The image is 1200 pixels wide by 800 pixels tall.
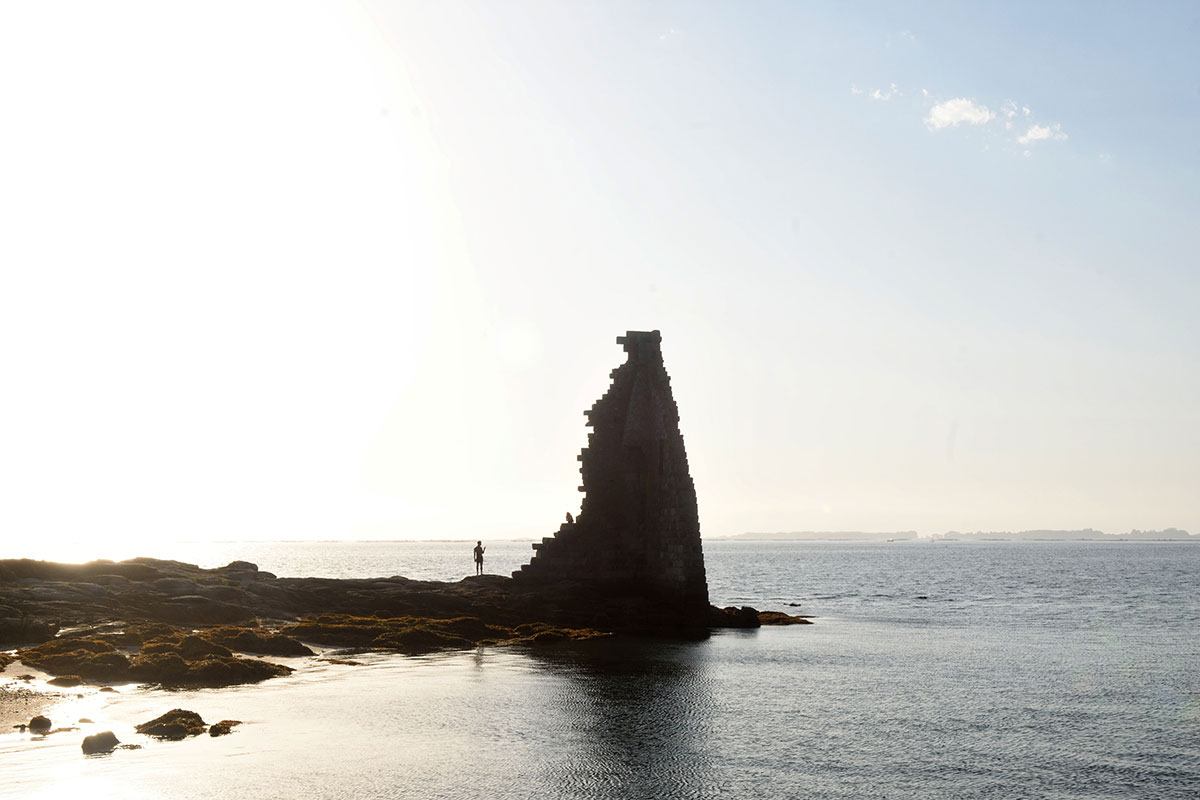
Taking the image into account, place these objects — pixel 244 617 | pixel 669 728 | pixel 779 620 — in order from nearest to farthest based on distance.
A: pixel 669 728, pixel 244 617, pixel 779 620

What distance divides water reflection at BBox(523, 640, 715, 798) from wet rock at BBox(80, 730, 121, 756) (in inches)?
290

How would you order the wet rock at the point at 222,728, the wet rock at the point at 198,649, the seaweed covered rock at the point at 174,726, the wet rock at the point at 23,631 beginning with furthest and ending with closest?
the wet rock at the point at 23,631
the wet rock at the point at 198,649
the wet rock at the point at 222,728
the seaweed covered rock at the point at 174,726

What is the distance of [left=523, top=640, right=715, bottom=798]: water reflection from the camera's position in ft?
52.2

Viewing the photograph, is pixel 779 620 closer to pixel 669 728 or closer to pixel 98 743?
pixel 669 728

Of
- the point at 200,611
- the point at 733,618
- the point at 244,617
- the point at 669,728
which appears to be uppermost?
the point at 200,611

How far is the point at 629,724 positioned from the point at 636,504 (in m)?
23.1

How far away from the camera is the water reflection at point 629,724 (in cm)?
1592

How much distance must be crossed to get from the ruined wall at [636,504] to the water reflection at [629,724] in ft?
32.4

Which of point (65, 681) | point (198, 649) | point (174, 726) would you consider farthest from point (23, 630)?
point (174, 726)

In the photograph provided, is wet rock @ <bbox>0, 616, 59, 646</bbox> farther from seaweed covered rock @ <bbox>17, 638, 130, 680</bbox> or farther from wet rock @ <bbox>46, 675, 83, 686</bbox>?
wet rock @ <bbox>46, 675, 83, 686</bbox>

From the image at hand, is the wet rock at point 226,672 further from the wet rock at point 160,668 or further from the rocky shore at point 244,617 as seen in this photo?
the wet rock at point 160,668

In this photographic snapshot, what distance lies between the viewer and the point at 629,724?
20.5m

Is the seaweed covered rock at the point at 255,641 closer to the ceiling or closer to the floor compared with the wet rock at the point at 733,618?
closer to the ceiling

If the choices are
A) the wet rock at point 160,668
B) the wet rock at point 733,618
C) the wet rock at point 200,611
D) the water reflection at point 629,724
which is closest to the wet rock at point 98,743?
the water reflection at point 629,724
